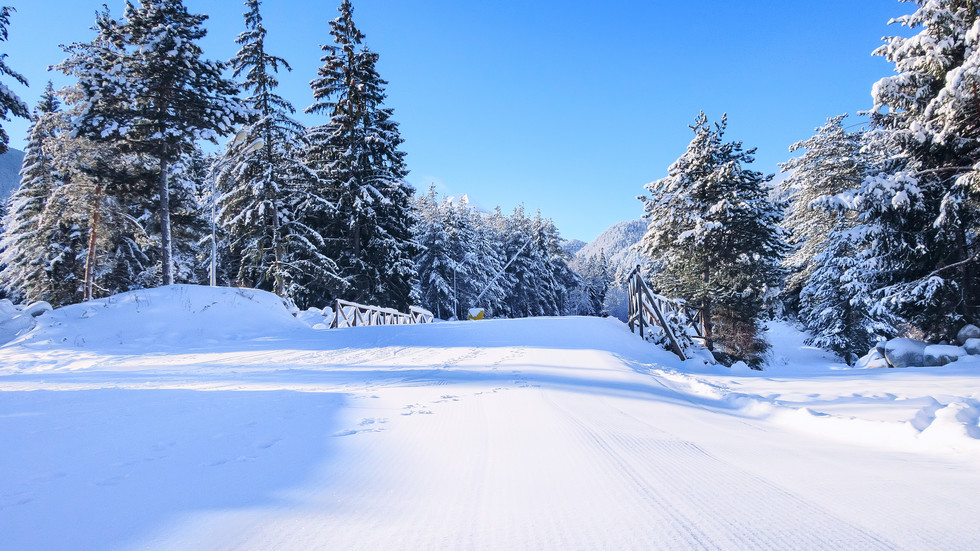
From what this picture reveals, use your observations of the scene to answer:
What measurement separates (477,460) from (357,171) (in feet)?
56.9

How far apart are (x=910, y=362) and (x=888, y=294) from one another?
2.31 m

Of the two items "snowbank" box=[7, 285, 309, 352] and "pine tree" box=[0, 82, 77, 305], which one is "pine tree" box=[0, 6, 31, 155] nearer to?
"snowbank" box=[7, 285, 309, 352]

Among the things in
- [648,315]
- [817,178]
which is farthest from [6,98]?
[817,178]

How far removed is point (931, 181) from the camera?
28.5ft

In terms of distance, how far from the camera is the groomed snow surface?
4.70ft

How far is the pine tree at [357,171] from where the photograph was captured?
17531 mm

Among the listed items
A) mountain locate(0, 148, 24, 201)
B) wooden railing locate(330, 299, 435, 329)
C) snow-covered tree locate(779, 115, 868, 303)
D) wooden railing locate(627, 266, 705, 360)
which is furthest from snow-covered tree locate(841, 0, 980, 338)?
mountain locate(0, 148, 24, 201)

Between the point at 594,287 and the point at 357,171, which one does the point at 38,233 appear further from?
the point at 594,287

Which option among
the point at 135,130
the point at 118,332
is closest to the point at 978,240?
the point at 118,332

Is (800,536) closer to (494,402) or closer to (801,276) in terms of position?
(494,402)

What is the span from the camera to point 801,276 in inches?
848

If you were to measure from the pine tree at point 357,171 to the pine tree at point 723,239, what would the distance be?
11909 mm

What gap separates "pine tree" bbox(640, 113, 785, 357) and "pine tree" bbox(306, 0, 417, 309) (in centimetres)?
1191

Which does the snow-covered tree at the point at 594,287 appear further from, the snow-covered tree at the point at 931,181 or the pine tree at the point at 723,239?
the snow-covered tree at the point at 931,181
